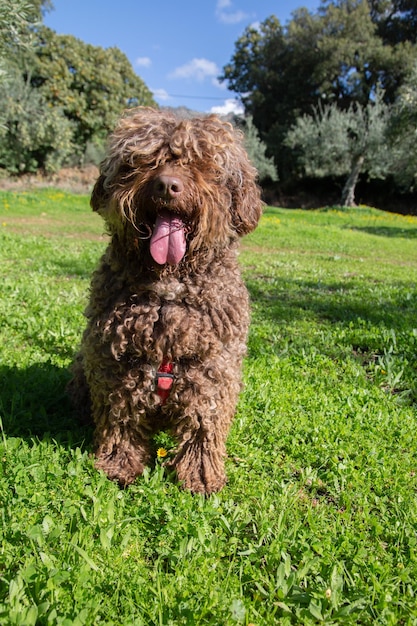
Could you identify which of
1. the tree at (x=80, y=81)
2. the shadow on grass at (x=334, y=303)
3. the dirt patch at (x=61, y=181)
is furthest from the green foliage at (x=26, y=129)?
the shadow on grass at (x=334, y=303)

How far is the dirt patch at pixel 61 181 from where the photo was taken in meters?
24.1

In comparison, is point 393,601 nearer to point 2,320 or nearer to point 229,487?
point 229,487

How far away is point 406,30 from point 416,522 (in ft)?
153

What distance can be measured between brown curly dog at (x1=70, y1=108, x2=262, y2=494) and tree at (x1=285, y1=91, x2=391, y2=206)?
28322 mm

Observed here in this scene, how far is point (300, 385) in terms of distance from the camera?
4020mm

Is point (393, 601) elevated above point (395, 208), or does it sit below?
below

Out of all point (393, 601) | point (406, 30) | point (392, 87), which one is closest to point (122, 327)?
point (393, 601)

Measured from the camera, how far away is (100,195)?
265 cm

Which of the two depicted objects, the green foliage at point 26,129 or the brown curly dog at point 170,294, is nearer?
the brown curly dog at point 170,294

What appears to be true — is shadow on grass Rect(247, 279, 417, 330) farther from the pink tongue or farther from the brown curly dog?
the pink tongue

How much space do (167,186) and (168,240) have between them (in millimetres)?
274

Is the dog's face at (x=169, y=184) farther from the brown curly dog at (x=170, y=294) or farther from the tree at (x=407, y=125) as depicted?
the tree at (x=407, y=125)

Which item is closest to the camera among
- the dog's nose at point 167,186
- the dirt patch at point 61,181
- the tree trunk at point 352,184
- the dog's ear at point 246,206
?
the dog's nose at point 167,186

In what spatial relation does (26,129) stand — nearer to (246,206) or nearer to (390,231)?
(390,231)
